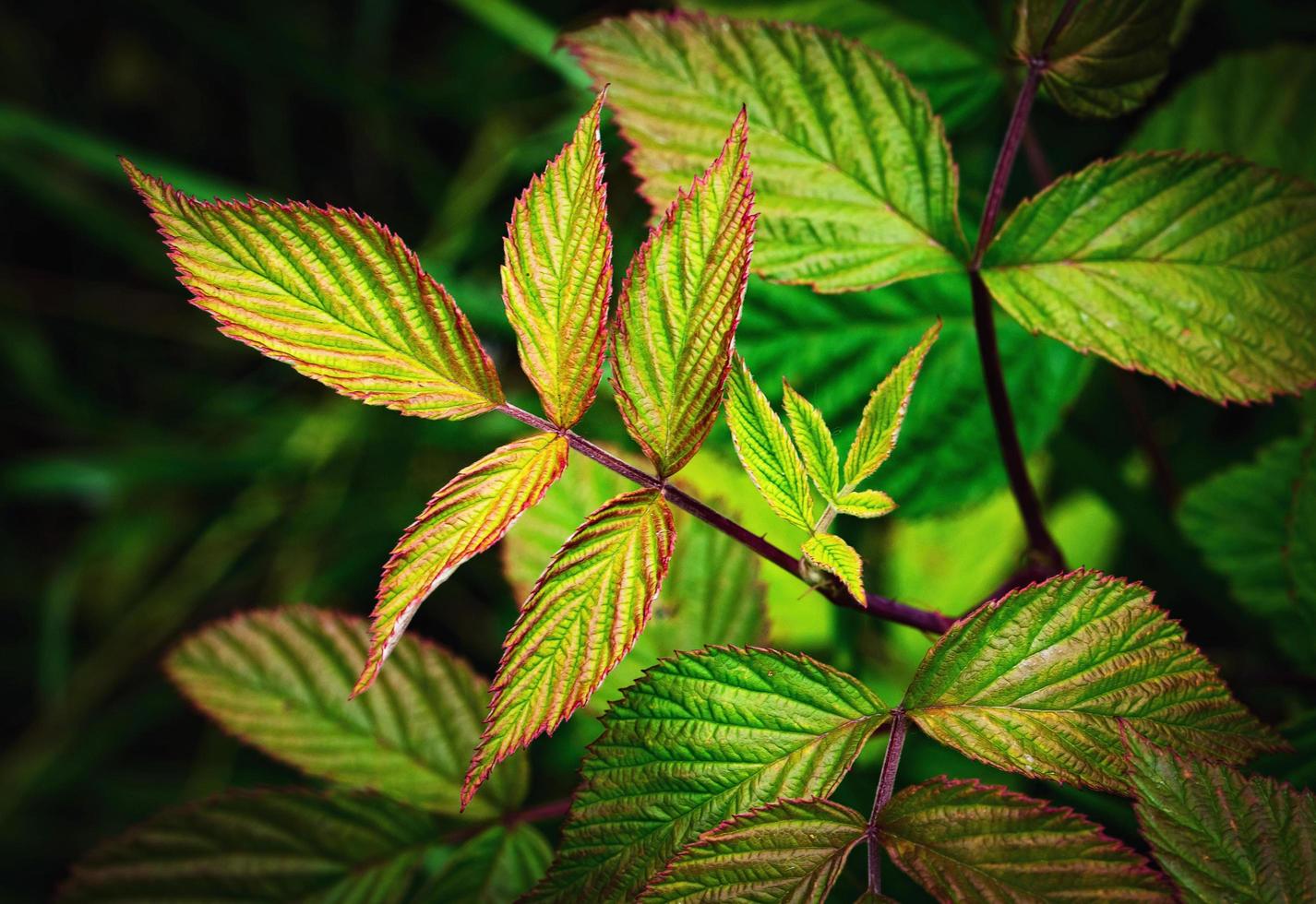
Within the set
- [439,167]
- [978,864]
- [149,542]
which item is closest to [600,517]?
[978,864]

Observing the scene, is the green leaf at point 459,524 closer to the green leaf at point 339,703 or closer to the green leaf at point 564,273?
the green leaf at point 564,273

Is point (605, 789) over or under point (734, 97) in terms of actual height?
under

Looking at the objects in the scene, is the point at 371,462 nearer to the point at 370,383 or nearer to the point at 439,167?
the point at 439,167

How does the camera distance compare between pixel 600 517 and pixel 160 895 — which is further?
pixel 160 895

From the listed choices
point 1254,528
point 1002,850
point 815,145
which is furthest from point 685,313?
point 1254,528

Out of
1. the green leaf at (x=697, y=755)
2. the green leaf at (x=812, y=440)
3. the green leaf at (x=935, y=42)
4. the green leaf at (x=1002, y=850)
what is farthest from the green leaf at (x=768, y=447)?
the green leaf at (x=935, y=42)

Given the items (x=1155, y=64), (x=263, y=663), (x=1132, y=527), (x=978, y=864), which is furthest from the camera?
(x=1132, y=527)

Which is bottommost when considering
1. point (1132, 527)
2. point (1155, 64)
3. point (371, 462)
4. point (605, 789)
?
point (605, 789)
